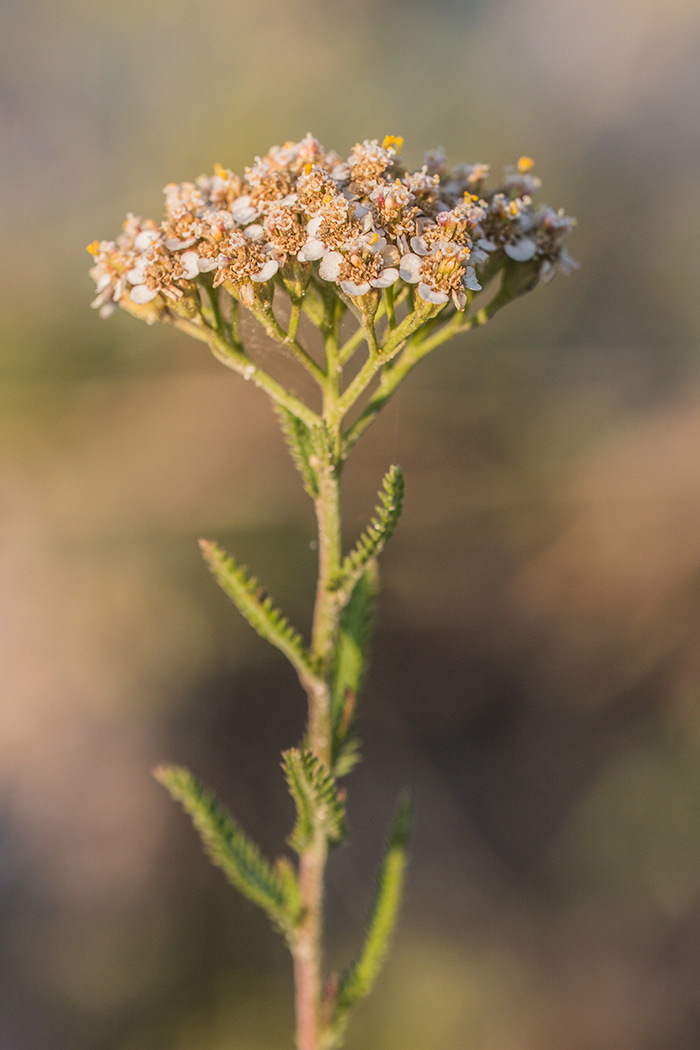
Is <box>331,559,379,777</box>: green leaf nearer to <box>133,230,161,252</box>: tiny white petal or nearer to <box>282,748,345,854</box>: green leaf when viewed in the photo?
<box>282,748,345,854</box>: green leaf

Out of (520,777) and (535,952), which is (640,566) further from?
(535,952)

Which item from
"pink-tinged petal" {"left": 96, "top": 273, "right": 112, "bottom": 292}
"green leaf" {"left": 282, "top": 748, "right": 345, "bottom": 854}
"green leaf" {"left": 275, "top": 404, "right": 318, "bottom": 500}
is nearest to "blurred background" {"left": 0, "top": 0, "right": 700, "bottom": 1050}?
"pink-tinged petal" {"left": 96, "top": 273, "right": 112, "bottom": 292}

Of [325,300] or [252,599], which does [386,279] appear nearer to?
[325,300]

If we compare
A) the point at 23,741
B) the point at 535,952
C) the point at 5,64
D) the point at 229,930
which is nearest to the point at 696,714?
the point at 535,952

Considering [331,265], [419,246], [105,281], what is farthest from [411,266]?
[105,281]

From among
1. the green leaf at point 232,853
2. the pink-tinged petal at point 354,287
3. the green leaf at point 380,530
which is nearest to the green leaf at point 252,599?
the green leaf at point 380,530

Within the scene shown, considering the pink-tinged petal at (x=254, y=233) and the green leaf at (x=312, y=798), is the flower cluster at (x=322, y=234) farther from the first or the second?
the green leaf at (x=312, y=798)
